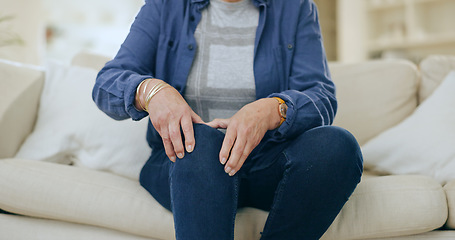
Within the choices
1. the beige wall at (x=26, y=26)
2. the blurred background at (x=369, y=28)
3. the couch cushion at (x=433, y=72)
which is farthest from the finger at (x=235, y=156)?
the beige wall at (x=26, y=26)

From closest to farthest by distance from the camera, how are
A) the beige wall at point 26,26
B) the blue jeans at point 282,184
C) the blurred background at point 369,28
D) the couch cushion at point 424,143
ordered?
the blue jeans at point 282,184
the couch cushion at point 424,143
the beige wall at point 26,26
the blurred background at point 369,28

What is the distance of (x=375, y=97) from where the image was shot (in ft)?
5.38

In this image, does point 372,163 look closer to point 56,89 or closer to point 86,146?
point 86,146

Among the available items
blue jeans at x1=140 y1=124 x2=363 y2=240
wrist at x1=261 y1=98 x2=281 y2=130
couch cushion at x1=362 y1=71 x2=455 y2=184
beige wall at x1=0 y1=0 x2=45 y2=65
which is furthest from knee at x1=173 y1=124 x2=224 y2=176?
beige wall at x1=0 y1=0 x2=45 y2=65

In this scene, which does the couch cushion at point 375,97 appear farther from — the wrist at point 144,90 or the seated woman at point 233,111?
the wrist at point 144,90

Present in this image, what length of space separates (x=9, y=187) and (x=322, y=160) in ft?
2.71

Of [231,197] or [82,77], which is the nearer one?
[231,197]

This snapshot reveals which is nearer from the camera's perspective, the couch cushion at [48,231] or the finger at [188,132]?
the finger at [188,132]

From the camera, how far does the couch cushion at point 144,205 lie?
986mm

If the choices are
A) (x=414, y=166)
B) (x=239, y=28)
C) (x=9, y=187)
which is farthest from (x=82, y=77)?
(x=414, y=166)

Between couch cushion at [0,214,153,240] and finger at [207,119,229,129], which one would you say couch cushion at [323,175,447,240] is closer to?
finger at [207,119,229,129]

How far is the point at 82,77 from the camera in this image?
60.8 inches

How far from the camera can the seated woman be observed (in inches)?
31.0

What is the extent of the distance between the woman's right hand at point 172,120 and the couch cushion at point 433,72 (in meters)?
1.17
